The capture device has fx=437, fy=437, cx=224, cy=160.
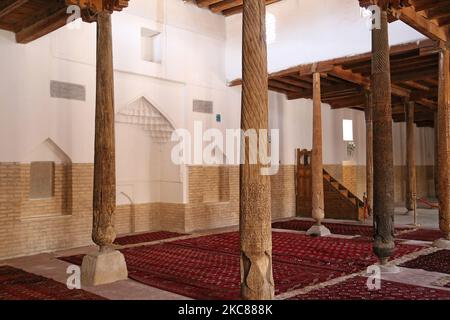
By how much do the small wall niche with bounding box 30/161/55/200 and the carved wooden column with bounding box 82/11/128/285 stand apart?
340 centimetres

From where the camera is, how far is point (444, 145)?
7902 mm

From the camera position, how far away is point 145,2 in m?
10.5

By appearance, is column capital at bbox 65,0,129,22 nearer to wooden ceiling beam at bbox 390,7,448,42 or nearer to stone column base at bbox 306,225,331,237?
wooden ceiling beam at bbox 390,7,448,42

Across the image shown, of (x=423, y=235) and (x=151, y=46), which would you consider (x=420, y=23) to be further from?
(x=151, y=46)

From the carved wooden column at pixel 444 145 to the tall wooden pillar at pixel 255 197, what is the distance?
5211 mm

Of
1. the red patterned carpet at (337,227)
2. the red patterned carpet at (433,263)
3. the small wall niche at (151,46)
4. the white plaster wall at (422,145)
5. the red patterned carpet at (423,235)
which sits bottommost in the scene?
the red patterned carpet at (337,227)

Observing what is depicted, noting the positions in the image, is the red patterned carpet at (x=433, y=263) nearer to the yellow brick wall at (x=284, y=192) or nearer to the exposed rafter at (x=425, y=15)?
the exposed rafter at (x=425, y=15)

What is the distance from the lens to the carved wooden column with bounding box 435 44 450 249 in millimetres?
7828

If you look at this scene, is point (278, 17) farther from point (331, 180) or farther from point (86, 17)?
point (86, 17)

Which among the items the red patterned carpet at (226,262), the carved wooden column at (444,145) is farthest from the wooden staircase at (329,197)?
the carved wooden column at (444,145)

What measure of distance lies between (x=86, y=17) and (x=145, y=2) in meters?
4.51

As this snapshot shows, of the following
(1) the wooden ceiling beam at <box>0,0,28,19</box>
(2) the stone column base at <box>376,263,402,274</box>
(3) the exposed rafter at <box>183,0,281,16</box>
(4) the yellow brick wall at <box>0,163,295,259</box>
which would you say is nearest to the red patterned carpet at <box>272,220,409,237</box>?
A: (4) the yellow brick wall at <box>0,163,295,259</box>

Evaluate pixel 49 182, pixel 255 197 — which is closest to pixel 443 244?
pixel 255 197

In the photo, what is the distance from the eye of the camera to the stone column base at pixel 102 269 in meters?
5.92
